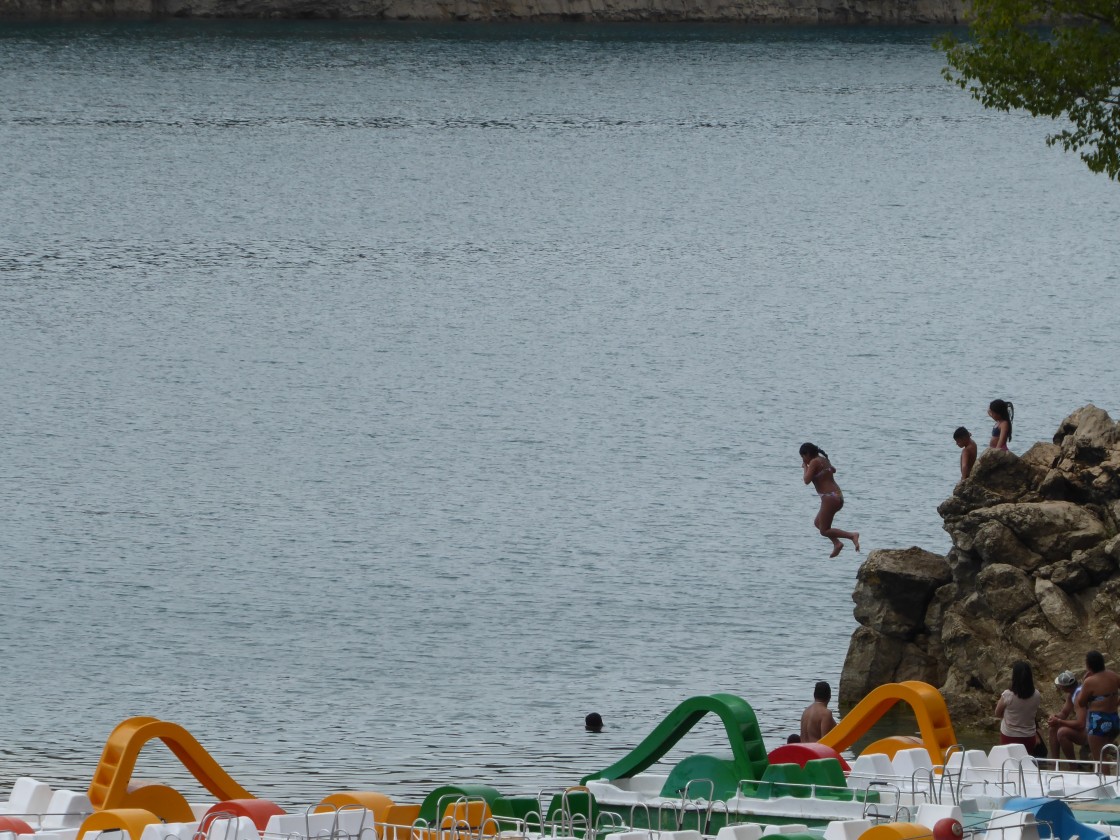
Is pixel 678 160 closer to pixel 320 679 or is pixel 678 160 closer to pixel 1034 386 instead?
pixel 1034 386

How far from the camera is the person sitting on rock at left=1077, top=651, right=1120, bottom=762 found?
75.6ft

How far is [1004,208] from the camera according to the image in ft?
298

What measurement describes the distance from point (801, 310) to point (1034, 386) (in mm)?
13084

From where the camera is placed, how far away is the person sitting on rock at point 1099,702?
23047 mm

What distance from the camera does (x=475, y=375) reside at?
2470 inches

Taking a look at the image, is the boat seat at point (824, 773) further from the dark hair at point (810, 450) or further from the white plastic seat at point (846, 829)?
the dark hair at point (810, 450)

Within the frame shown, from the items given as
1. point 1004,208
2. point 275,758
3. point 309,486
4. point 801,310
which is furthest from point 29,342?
point 1004,208

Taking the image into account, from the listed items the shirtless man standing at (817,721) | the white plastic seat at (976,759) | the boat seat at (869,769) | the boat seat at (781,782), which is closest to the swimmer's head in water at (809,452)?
the shirtless man standing at (817,721)

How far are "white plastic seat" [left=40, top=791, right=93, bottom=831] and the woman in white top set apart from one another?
33.1 ft

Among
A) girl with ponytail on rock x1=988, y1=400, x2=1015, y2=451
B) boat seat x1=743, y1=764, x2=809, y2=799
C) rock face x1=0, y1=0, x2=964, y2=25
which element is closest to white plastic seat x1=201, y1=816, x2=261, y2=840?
boat seat x1=743, y1=764, x2=809, y2=799

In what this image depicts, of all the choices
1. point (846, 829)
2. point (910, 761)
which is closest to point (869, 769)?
point (910, 761)

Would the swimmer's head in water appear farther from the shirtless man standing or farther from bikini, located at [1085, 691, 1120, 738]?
bikini, located at [1085, 691, 1120, 738]

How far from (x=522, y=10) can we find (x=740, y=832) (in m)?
133

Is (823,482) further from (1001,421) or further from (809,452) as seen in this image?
(1001,421)
